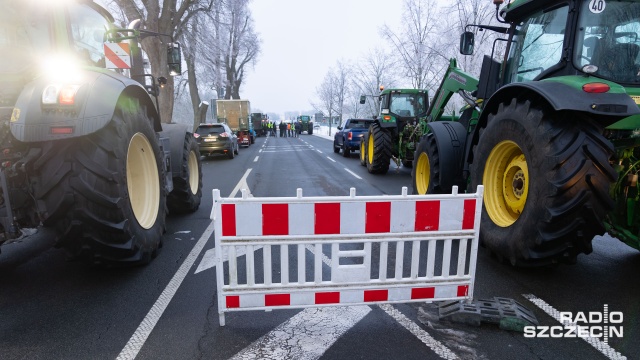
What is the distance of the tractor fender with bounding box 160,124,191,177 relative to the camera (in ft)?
19.2

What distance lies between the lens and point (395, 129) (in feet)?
36.7

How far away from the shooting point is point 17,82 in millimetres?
3268

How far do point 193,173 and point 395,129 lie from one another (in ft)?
21.0

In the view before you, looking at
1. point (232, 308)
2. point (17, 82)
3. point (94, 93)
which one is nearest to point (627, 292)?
point (232, 308)

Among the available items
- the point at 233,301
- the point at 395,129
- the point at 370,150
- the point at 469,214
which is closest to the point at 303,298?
the point at 233,301

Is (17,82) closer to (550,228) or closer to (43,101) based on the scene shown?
(43,101)

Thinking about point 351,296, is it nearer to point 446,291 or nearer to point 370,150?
point 446,291

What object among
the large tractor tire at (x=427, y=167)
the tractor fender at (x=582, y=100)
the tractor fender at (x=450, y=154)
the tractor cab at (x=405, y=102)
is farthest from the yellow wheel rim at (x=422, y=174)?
the tractor cab at (x=405, y=102)

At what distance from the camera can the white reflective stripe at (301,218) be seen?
2.62m

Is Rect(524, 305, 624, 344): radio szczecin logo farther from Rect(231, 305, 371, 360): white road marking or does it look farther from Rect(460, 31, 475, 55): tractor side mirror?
Rect(460, 31, 475, 55): tractor side mirror

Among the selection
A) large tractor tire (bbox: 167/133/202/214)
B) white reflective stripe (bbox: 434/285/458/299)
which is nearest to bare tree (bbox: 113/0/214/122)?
large tractor tire (bbox: 167/133/202/214)

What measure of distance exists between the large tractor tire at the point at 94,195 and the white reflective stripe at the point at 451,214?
2.62m

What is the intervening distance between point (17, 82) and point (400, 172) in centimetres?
992

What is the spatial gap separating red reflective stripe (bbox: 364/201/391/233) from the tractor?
6.84 ft
